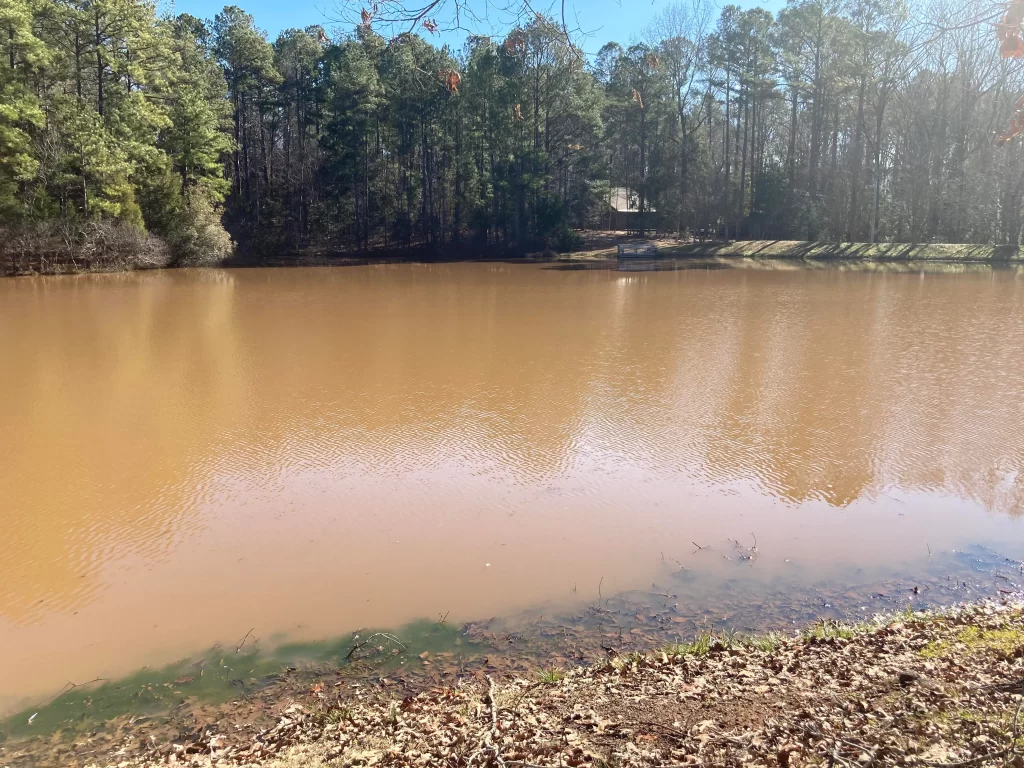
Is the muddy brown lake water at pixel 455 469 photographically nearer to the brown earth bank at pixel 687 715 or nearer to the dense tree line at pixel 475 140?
the brown earth bank at pixel 687 715

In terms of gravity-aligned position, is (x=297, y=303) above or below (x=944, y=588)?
above

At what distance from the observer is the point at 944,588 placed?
4.98 meters

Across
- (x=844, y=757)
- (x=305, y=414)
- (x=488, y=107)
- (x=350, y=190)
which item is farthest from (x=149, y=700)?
(x=350, y=190)

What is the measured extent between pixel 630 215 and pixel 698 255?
802 centimetres

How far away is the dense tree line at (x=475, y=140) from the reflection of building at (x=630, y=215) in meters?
0.57

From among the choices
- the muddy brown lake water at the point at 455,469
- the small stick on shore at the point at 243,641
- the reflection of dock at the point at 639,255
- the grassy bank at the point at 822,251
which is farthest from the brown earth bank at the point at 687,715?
the grassy bank at the point at 822,251

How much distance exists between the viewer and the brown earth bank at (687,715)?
110 inches

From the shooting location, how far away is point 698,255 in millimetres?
37906

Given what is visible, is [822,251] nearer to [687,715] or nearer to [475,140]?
[475,140]

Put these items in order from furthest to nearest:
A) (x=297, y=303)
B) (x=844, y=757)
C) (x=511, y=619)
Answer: (x=297, y=303) → (x=511, y=619) → (x=844, y=757)

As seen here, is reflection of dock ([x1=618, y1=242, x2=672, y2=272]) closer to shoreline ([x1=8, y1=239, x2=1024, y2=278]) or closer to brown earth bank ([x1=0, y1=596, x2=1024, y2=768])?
shoreline ([x1=8, y1=239, x2=1024, y2=278])

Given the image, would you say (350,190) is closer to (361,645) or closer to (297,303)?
(297,303)

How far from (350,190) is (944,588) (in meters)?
39.8

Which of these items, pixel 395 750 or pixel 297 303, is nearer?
pixel 395 750
